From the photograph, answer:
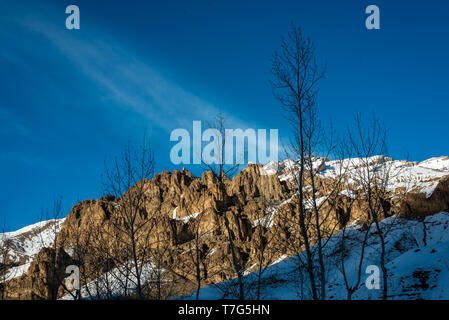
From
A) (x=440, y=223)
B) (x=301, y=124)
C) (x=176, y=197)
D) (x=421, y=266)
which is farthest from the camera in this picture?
(x=176, y=197)

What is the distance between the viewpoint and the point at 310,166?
1016cm

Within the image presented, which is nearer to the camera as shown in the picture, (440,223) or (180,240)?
(440,223)

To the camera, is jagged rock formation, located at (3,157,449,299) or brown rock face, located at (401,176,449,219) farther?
brown rock face, located at (401,176,449,219)

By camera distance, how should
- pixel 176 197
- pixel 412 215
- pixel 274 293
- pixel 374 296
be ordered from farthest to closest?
pixel 176 197 → pixel 412 215 → pixel 274 293 → pixel 374 296

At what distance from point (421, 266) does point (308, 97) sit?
1942 centimetres

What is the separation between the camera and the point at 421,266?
22031mm

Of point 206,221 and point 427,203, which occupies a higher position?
point 427,203

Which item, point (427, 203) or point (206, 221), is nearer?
point (427, 203)

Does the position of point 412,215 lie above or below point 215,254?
above

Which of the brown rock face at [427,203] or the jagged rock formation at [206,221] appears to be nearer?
the jagged rock formation at [206,221]
